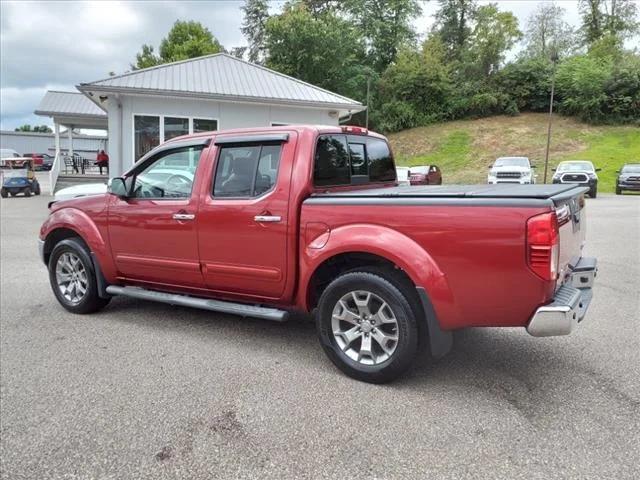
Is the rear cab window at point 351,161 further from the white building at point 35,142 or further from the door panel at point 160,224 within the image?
the white building at point 35,142

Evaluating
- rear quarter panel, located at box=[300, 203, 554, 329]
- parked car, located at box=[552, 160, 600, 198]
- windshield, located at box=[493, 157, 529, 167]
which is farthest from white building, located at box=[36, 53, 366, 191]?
rear quarter panel, located at box=[300, 203, 554, 329]

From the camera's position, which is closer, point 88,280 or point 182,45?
point 88,280

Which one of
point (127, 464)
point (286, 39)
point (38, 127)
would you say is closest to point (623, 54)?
point (286, 39)

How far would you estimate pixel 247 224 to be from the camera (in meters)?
4.06

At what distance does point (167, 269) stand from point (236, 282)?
823 millimetres

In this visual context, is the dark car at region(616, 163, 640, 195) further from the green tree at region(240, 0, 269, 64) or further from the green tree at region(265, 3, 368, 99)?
the green tree at region(240, 0, 269, 64)

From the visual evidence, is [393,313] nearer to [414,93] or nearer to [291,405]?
[291,405]

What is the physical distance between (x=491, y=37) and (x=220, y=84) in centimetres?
3285

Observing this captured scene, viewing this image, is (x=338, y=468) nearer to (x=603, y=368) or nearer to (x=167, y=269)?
(x=603, y=368)

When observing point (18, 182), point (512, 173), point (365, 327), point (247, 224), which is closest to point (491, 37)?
point (512, 173)

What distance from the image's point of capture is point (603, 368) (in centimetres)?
385

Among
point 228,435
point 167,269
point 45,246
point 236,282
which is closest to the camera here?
point 228,435

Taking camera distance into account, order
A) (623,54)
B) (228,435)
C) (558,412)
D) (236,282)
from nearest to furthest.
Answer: (228,435), (558,412), (236,282), (623,54)

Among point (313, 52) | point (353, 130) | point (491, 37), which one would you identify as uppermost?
point (491, 37)
